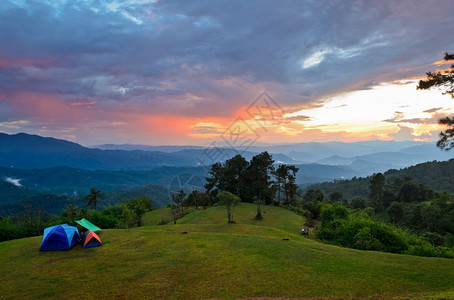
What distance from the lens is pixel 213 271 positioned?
37.5 feet

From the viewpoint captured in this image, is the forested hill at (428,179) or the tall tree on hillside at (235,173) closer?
the tall tree on hillside at (235,173)

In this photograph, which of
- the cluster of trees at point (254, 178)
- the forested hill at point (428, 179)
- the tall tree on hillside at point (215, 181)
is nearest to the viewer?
the cluster of trees at point (254, 178)

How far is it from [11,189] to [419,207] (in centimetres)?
26180

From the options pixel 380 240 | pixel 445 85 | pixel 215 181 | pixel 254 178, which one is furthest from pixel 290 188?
pixel 445 85

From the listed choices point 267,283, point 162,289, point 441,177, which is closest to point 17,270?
point 162,289

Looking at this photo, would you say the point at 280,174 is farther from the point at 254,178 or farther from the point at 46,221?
the point at 46,221

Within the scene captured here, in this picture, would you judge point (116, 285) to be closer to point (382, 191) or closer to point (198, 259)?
point (198, 259)

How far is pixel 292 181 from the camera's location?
51125 millimetres

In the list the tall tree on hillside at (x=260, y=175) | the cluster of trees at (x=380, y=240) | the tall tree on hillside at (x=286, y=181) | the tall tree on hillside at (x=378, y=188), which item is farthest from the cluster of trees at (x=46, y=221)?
the tall tree on hillside at (x=378, y=188)

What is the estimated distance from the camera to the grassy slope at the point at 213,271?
956 cm

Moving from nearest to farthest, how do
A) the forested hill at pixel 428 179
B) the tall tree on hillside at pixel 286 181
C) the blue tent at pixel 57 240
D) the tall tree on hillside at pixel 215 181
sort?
the blue tent at pixel 57 240
the tall tree on hillside at pixel 286 181
the tall tree on hillside at pixel 215 181
the forested hill at pixel 428 179

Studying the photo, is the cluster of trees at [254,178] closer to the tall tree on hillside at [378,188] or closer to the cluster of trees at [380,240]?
the cluster of trees at [380,240]

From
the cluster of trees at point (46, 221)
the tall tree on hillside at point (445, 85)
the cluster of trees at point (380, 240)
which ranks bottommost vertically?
the cluster of trees at point (46, 221)

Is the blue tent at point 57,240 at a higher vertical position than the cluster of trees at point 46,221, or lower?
higher
